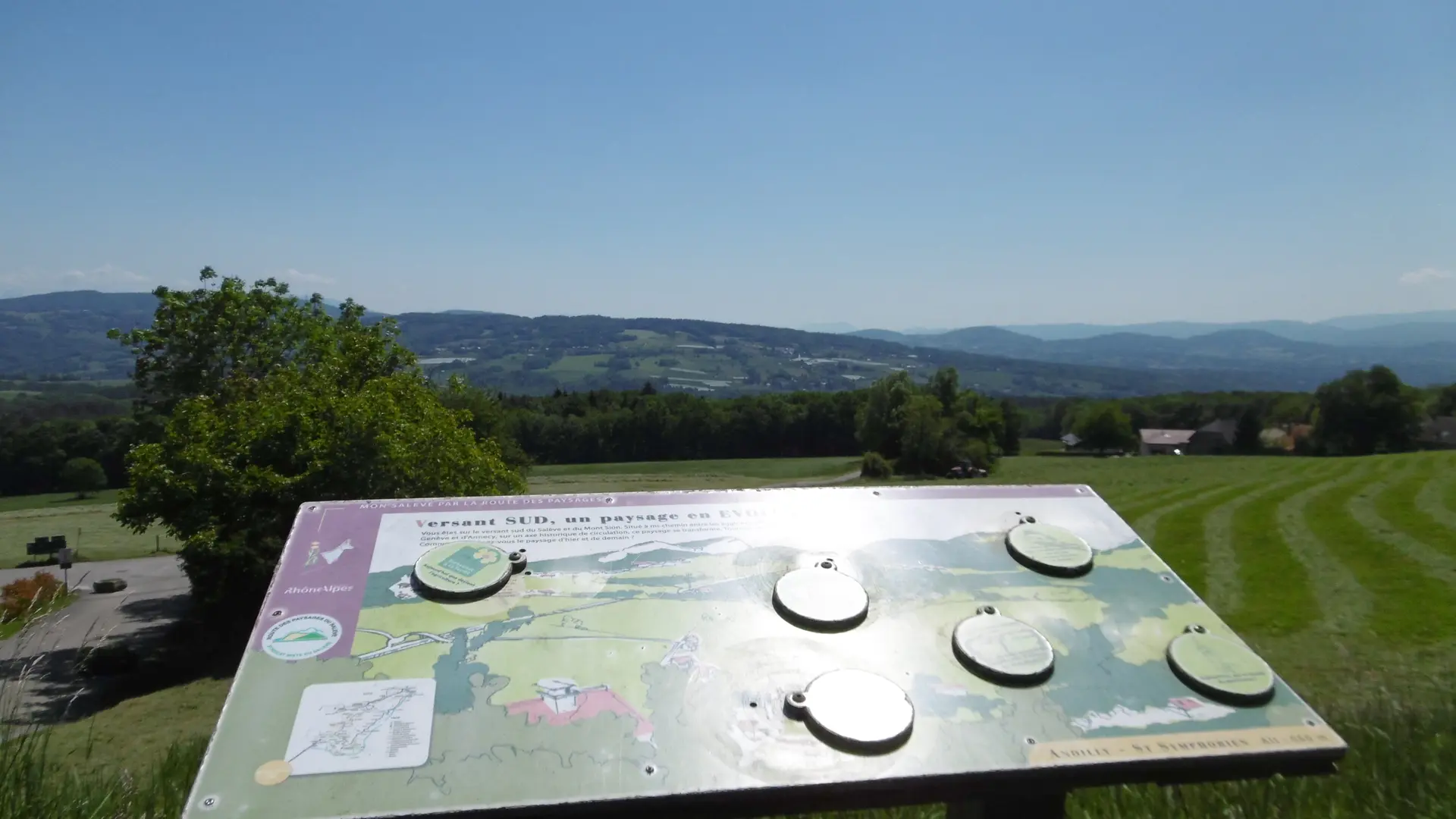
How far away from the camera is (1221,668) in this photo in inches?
159

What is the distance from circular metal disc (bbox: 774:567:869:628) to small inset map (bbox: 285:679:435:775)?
1.71 m

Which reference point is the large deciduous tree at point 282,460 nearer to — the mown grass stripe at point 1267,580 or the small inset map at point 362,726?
the small inset map at point 362,726

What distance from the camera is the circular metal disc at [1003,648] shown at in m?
3.92

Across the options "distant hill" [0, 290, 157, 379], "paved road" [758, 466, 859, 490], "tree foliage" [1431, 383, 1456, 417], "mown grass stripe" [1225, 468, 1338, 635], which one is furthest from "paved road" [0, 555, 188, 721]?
"distant hill" [0, 290, 157, 379]

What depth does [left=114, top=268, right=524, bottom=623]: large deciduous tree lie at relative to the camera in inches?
648

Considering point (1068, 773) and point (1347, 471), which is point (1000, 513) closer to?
point (1068, 773)

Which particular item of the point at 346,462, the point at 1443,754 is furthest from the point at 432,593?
the point at 346,462

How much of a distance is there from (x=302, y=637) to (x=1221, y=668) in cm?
425

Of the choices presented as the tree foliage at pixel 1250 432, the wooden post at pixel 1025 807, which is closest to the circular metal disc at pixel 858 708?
the wooden post at pixel 1025 807

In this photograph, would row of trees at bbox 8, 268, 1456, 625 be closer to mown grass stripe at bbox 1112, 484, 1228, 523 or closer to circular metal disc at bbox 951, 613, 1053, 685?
circular metal disc at bbox 951, 613, 1053, 685

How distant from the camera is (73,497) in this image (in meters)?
59.4

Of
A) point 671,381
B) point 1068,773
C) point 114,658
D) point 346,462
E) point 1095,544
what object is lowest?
point 671,381

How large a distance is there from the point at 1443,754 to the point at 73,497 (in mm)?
73418

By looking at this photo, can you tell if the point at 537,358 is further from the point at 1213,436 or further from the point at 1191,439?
the point at 1213,436
